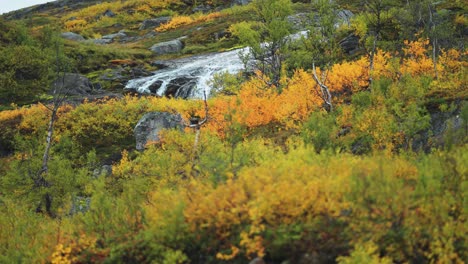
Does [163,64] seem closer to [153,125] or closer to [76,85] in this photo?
[76,85]

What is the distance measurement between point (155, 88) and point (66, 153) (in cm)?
1919

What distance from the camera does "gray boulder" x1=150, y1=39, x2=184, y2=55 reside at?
73.7 m

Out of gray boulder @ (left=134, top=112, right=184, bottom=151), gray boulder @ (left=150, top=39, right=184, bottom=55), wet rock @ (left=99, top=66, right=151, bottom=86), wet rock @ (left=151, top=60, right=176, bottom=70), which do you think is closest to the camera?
gray boulder @ (left=134, top=112, right=184, bottom=151)

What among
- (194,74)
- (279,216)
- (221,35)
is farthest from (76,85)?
(279,216)

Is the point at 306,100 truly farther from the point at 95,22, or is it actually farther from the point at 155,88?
A: the point at 95,22

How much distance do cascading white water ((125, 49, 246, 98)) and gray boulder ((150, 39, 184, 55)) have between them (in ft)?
56.2

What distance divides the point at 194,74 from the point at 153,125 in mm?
20711

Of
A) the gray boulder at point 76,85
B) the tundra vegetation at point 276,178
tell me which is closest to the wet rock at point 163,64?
the gray boulder at point 76,85

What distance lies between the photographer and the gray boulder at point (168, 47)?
73675 millimetres

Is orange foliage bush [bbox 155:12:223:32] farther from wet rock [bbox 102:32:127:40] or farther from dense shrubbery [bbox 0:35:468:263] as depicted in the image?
dense shrubbery [bbox 0:35:468:263]

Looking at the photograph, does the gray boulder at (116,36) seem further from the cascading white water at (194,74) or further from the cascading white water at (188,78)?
the cascading white water at (188,78)

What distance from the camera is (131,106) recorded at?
3525 centimetres

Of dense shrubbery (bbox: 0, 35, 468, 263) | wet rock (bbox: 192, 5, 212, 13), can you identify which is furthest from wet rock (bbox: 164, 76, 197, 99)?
wet rock (bbox: 192, 5, 212, 13)

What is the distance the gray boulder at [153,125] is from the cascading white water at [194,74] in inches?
511
